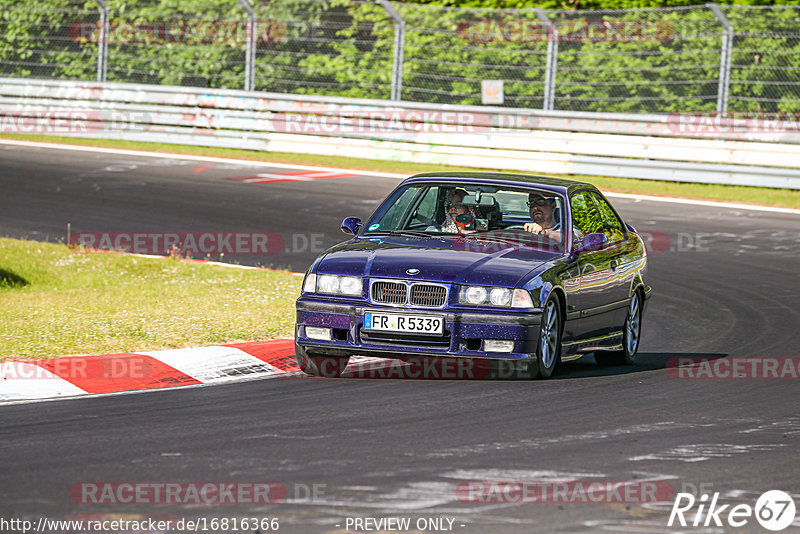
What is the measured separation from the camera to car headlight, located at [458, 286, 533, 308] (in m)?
8.73

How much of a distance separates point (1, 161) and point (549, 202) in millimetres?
15146

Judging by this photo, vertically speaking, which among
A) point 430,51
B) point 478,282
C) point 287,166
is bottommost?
point 287,166

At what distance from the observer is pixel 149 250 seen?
1566 cm

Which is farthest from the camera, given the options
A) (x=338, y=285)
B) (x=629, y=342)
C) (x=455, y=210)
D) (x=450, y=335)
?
(x=629, y=342)

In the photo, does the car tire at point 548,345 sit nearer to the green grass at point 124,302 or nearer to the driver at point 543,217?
the driver at point 543,217

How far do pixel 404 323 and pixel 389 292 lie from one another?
24cm

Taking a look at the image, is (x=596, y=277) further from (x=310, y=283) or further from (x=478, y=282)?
(x=310, y=283)

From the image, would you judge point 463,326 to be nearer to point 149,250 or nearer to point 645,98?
point 149,250

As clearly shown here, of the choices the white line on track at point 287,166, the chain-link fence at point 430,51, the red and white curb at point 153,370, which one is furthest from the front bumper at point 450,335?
the chain-link fence at point 430,51

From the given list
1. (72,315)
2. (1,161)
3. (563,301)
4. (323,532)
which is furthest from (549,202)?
(1,161)

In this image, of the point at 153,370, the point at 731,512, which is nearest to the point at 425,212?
the point at 153,370

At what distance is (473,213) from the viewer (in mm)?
10039

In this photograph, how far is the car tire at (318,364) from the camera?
362 inches

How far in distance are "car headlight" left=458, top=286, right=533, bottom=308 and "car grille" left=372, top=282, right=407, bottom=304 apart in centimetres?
Answer: 38
